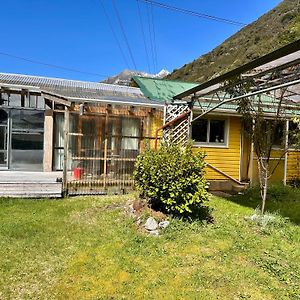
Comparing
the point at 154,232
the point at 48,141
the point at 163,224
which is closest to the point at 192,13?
the point at 48,141

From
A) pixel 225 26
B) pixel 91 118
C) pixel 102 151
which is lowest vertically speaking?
pixel 102 151

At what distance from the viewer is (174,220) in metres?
6.18

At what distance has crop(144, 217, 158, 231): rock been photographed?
592 centimetres

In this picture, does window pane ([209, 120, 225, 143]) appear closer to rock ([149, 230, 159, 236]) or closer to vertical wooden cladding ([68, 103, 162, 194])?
vertical wooden cladding ([68, 103, 162, 194])

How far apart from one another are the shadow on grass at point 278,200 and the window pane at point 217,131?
233cm

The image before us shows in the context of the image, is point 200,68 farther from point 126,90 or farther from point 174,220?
point 174,220

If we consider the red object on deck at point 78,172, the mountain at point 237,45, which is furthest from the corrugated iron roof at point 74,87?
the mountain at point 237,45

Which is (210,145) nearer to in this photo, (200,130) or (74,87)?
(200,130)

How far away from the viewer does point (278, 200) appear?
899cm

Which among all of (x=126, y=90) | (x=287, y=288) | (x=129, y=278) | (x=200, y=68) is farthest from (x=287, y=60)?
(x=200, y=68)

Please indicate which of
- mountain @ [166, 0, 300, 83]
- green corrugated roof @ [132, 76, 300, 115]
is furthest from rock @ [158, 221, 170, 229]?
mountain @ [166, 0, 300, 83]

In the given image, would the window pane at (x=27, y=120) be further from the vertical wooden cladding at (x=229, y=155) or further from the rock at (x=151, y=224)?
the rock at (x=151, y=224)

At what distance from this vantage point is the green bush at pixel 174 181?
6.23m

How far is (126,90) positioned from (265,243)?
34.4 ft
